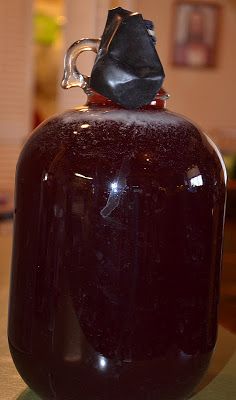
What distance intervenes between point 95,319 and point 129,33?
256mm

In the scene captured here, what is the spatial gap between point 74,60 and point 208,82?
5.09 meters

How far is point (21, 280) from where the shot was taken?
0.64 m

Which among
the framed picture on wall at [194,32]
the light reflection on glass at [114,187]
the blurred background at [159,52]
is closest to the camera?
the light reflection on glass at [114,187]

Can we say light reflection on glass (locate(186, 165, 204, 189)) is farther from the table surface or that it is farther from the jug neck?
the table surface

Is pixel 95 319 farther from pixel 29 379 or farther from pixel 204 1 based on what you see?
pixel 204 1

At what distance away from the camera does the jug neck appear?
0.62 m

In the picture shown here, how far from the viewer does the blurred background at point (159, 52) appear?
4.57 meters

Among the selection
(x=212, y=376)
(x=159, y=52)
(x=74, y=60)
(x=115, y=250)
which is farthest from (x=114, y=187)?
(x=159, y=52)

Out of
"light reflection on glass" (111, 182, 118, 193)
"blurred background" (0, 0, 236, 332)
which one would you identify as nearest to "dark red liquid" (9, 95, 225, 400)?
"light reflection on glass" (111, 182, 118, 193)

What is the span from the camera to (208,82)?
221 inches

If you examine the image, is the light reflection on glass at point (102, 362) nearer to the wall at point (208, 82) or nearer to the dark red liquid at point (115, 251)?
the dark red liquid at point (115, 251)

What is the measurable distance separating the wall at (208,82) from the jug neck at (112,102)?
4.94m

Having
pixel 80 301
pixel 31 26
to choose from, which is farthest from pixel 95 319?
pixel 31 26

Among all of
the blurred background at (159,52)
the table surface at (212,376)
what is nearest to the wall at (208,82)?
the blurred background at (159,52)
